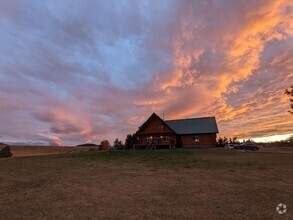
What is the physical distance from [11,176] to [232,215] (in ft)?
49.4

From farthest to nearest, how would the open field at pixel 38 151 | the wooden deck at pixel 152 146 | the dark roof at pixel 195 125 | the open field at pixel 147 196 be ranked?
1. the dark roof at pixel 195 125
2. the wooden deck at pixel 152 146
3. the open field at pixel 38 151
4. the open field at pixel 147 196

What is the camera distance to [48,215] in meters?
9.13

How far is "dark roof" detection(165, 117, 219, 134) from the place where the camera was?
6076cm

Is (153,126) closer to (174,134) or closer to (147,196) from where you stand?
(174,134)

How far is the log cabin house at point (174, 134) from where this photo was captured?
5778cm

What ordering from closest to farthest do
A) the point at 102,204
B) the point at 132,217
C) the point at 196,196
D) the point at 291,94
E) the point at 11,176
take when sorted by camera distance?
1. the point at 132,217
2. the point at 102,204
3. the point at 196,196
4. the point at 11,176
5. the point at 291,94

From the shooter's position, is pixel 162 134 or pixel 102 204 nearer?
pixel 102 204

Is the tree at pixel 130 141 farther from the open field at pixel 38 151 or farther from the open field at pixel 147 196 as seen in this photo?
the open field at pixel 147 196

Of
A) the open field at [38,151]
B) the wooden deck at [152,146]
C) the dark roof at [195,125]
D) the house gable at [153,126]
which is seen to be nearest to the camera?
the open field at [38,151]

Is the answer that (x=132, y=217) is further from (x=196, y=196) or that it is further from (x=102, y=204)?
(x=196, y=196)

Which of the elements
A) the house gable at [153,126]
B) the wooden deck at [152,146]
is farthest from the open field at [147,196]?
the house gable at [153,126]

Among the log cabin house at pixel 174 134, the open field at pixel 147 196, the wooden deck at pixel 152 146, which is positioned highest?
the log cabin house at pixel 174 134

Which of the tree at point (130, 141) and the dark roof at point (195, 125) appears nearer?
the tree at point (130, 141)

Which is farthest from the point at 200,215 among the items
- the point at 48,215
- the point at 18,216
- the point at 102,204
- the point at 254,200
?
the point at 18,216
